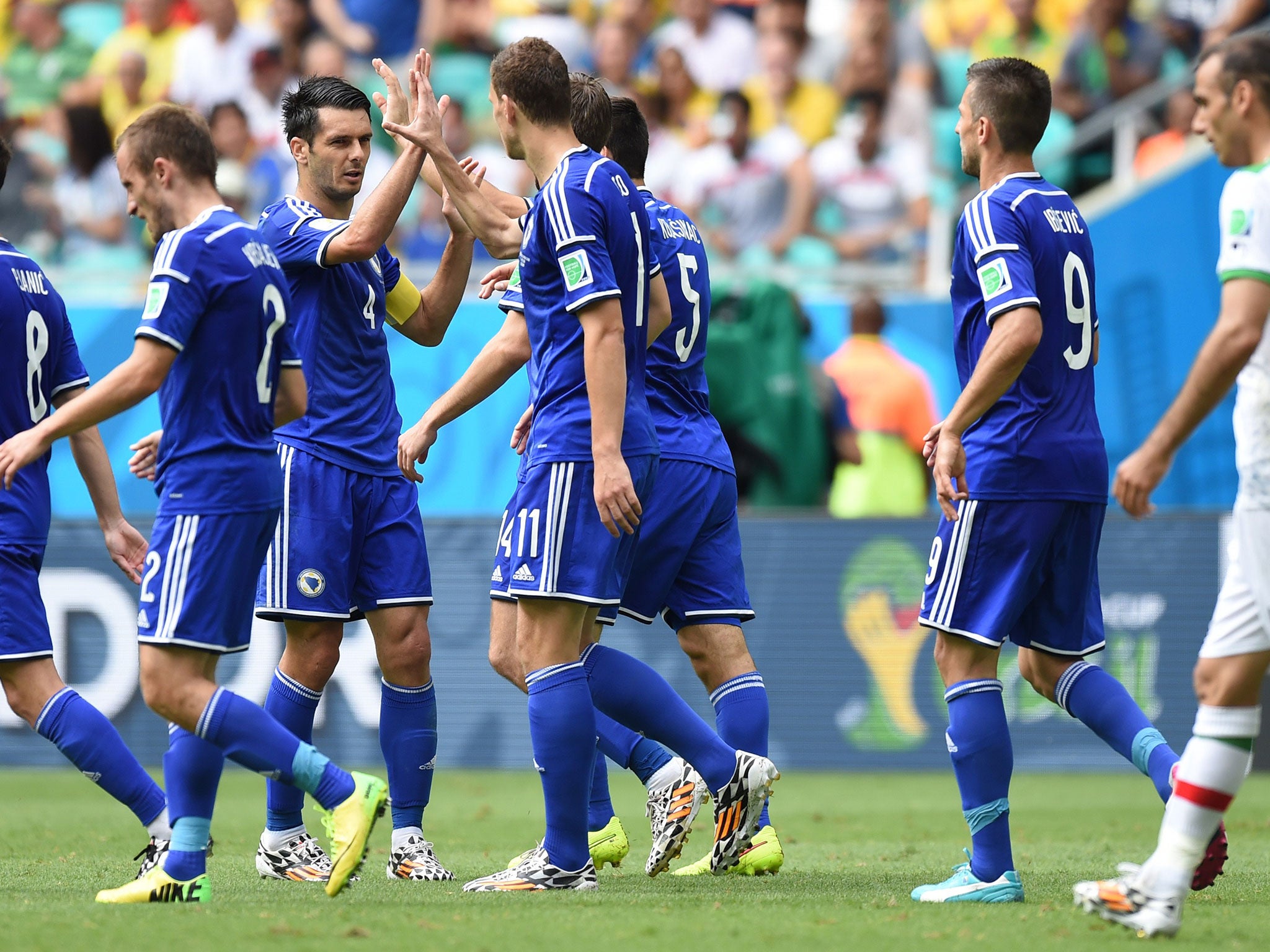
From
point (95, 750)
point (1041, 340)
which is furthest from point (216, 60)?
point (1041, 340)

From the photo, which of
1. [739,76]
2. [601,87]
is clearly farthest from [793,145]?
[601,87]

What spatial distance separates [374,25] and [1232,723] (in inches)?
519

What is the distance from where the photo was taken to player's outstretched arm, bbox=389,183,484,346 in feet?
19.5

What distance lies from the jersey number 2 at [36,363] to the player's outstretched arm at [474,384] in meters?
1.23

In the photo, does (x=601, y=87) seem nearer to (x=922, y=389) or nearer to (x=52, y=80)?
(x=922, y=389)

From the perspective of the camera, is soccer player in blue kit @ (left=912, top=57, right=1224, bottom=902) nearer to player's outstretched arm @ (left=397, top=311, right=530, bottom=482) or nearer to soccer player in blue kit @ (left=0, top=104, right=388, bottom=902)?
player's outstretched arm @ (left=397, top=311, right=530, bottom=482)

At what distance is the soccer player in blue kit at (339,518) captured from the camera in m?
5.59

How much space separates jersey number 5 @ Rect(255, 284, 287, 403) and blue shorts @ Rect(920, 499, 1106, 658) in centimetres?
208

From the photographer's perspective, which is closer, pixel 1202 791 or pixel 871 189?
pixel 1202 791

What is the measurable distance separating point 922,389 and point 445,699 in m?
4.46

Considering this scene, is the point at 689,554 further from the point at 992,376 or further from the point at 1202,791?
the point at 1202,791

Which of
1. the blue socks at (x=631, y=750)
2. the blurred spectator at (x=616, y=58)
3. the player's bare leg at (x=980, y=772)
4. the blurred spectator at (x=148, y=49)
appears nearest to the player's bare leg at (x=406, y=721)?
the blue socks at (x=631, y=750)

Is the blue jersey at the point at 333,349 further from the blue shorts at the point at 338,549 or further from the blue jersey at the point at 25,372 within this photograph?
the blue jersey at the point at 25,372

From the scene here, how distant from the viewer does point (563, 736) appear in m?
4.88
